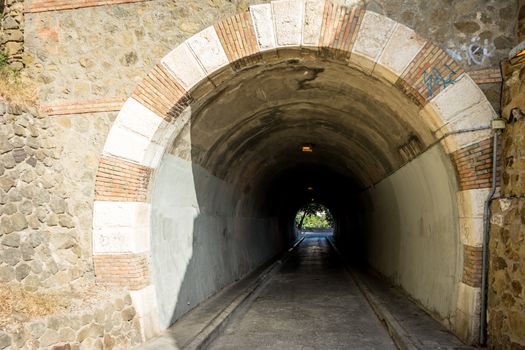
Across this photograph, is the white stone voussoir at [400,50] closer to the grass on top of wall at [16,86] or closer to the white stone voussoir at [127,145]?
the white stone voussoir at [127,145]

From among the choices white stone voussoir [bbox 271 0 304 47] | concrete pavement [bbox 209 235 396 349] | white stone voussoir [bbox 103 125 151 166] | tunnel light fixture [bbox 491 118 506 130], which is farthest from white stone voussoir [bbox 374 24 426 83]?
concrete pavement [bbox 209 235 396 349]

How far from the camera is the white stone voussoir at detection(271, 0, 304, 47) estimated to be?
22.0 ft

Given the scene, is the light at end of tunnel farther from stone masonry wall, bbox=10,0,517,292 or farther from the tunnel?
stone masonry wall, bbox=10,0,517,292

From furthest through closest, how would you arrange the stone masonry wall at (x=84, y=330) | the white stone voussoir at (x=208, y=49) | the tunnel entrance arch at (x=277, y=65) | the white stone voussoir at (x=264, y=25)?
the white stone voussoir at (x=208, y=49) < the white stone voussoir at (x=264, y=25) < the tunnel entrance arch at (x=277, y=65) < the stone masonry wall at (x=84, y=330)

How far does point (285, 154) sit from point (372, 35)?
846cm

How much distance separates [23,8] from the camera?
7.57 meters

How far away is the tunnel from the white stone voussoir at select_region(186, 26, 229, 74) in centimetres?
64

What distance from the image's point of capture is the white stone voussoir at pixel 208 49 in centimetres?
690

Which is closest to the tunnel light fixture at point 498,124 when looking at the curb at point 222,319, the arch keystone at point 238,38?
the arch keystone at point 238,38

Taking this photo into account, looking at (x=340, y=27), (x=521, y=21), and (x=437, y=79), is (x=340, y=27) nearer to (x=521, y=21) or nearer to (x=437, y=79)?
(x=437, y=79)

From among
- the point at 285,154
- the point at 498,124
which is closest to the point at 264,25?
the point at 498,124

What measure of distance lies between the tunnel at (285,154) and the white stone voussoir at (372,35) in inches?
27.2

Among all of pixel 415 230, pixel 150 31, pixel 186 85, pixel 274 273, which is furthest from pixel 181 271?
pixel 274 273

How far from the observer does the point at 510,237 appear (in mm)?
5691
